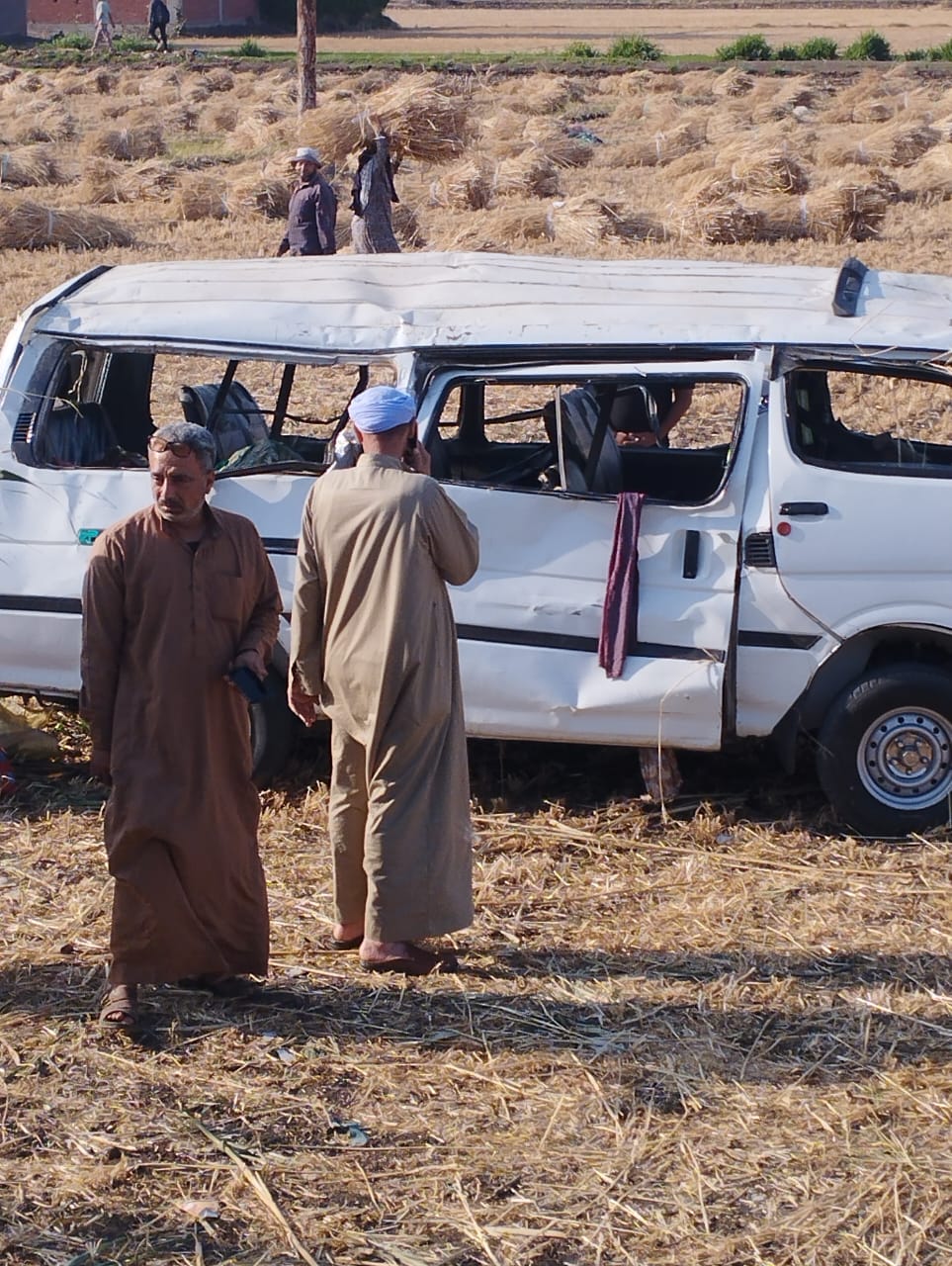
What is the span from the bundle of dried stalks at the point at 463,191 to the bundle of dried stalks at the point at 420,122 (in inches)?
26.4

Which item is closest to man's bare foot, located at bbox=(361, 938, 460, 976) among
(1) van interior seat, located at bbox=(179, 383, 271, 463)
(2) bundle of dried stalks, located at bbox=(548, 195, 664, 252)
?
(1) van interior seat, located at bbox=(179, 383, 271, 463)

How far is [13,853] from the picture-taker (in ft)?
20.4

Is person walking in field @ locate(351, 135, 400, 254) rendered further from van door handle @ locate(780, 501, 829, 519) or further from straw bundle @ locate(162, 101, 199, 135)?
straw bundle @ locate(162, 101, 199, 135)

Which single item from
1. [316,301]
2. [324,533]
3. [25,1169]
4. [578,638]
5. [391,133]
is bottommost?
[25,1169]

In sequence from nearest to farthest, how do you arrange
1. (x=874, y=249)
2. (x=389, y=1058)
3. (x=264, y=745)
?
1. (x=389, y=1058)
2. (x=264, y=745)
3. (x=874, y=249)

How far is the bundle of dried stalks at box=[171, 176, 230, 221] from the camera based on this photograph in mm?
23109

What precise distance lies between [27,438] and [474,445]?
1.79 meters

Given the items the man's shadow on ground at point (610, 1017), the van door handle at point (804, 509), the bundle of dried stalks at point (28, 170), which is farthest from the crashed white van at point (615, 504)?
the bundle of dried stalks at point (28, 170)

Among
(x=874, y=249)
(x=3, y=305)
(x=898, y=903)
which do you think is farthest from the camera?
(x=874, y=249)

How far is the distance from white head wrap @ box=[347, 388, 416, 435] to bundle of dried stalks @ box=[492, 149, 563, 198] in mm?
18992

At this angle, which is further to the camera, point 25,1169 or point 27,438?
point 27,438

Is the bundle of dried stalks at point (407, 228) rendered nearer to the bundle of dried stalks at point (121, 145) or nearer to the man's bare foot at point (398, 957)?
the bundle of dried stalks at point (121, 145)

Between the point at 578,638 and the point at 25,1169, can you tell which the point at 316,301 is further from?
the point at 25,1169

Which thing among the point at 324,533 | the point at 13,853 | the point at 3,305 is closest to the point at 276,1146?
the point at 324,533
